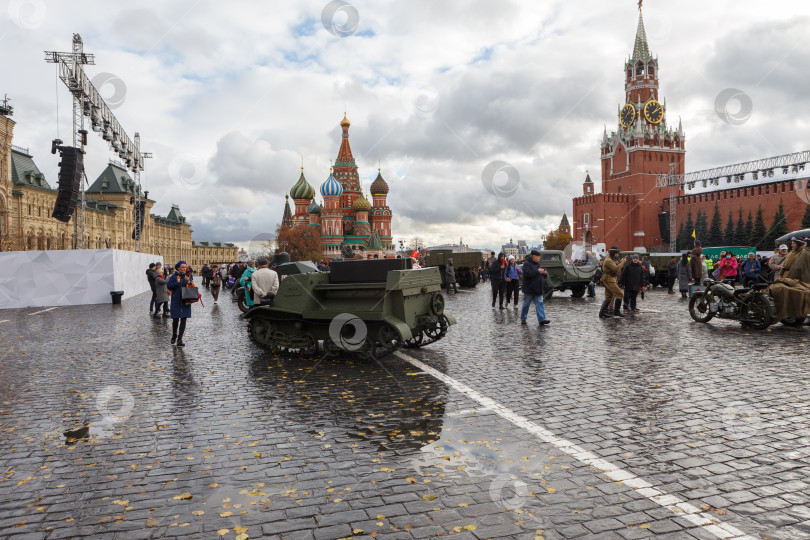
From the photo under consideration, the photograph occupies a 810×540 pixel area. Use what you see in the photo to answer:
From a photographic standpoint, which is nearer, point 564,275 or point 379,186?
point 564,275

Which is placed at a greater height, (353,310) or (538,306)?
(353,310)

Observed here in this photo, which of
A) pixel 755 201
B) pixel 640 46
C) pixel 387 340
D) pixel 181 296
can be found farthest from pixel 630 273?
pixel 640 46

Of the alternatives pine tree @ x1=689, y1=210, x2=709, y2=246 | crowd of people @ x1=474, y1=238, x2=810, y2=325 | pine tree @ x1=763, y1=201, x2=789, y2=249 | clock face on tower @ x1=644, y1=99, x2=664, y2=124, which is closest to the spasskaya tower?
clock face on tower @ x1=644, y1=99, x2=664, y2=124

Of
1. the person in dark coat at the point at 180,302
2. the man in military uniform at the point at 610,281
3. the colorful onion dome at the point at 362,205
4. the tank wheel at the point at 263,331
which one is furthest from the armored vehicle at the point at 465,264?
the colorful onion dome at the point at 362,205

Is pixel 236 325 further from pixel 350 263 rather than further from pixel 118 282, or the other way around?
pixel 118 282

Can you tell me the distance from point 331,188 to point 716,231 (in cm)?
6181

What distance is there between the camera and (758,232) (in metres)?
69.0

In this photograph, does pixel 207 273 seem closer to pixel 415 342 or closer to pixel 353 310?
pixel 415 342

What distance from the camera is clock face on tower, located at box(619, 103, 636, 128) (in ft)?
327

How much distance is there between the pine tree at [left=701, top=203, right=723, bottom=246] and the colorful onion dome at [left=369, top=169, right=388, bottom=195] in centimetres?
5506

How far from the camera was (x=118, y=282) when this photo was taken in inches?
933

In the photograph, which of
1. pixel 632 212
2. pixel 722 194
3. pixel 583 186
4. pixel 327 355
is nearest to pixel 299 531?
pixel 327 355

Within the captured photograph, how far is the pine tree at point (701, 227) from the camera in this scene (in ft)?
259

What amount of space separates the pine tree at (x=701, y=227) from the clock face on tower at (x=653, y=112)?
86.3 ft
